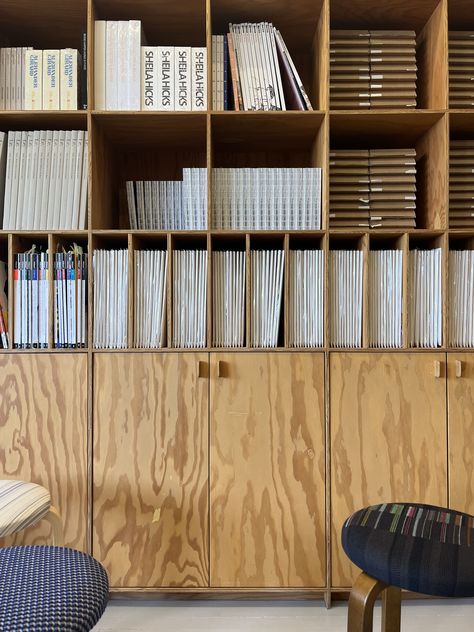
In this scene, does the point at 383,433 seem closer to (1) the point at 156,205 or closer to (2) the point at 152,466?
(2) the point at 152,466

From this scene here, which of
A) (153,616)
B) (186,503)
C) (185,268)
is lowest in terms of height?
(153,616)

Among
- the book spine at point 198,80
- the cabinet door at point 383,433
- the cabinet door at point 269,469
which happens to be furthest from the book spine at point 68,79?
the cabinet door at point 383,433

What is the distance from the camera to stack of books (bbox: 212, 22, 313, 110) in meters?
1.83

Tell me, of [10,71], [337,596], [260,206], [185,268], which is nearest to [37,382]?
[185,268]

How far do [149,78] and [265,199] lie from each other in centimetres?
59

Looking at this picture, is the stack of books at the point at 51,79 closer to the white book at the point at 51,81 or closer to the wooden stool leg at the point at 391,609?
the white book at the point at 51,81

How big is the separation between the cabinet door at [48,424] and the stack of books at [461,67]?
1655 mm

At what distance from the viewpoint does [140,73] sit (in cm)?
181

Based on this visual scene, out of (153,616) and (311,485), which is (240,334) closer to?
(311,485)

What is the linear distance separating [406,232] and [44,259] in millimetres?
1262

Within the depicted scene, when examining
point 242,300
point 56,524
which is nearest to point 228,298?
point 242,300

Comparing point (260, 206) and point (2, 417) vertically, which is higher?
point (260, 206)

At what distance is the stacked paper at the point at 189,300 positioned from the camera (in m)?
1.80

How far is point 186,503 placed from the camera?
1794mm
